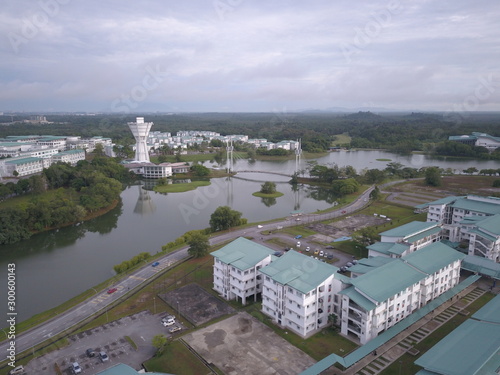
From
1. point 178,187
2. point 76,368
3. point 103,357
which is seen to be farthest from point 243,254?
point 178,187

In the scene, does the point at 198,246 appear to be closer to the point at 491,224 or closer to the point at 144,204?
the point at 491,224

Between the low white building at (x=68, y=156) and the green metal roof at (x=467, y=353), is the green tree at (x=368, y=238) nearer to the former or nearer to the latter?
the green metal roof at (x=467, y=353)

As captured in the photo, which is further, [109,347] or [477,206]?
[477,206]

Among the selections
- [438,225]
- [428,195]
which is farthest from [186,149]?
[438,225]

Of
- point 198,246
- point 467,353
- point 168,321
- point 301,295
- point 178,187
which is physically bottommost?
point 178,187

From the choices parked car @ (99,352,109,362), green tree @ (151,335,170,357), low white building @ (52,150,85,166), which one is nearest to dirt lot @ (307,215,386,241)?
green tree @ (151,335,170,357)

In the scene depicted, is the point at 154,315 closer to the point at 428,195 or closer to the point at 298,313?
the point at 298,313

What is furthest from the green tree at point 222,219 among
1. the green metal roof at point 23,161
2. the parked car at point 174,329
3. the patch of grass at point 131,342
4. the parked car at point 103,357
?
the green metal roof at point 23,161

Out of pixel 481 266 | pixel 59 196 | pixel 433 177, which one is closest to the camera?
pixel 481 266
